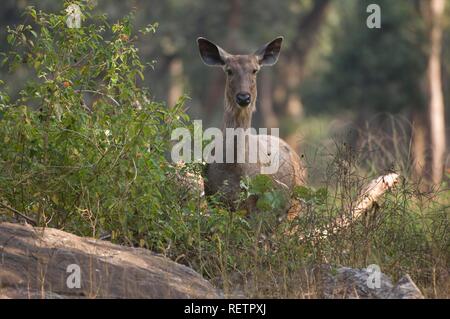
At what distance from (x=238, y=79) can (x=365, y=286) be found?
352cm

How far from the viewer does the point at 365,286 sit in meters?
7.98

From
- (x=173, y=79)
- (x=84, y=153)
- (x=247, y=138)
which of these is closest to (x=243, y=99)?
(x=247, y=138)

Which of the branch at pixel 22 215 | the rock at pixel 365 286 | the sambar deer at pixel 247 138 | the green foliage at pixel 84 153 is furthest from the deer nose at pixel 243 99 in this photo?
the rock at pixel 365 286

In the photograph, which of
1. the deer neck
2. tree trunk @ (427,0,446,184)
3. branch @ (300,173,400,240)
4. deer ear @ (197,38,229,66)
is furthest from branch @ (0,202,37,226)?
tree trunk @ (427,0,446,184)

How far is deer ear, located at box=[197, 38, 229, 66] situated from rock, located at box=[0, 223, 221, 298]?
11.3 ft

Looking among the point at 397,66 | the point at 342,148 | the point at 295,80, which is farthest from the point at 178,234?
the point at 295,80

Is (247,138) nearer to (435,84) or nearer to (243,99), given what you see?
(243,99)

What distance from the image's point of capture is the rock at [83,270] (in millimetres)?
7633

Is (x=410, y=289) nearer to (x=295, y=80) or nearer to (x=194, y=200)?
(x=194, y=200)

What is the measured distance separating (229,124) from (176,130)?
4.12 ft

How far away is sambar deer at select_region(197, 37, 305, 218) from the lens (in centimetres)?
1027

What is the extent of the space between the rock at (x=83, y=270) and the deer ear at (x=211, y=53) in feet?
11.3

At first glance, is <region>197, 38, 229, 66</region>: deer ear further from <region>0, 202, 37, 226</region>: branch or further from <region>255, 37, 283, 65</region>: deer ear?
<region>0, 202, 37, 226</region>: branch
